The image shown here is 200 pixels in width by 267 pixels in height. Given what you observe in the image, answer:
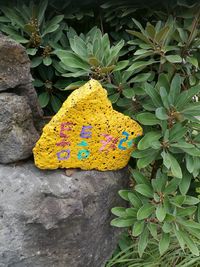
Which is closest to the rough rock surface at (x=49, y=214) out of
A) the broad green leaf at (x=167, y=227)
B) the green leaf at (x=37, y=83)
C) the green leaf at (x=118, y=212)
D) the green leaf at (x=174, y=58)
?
the green leaf at (x=118, y=212)

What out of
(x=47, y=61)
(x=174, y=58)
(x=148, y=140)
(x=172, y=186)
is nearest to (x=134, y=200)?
(x=172, y=186)

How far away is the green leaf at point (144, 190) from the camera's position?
187 cm

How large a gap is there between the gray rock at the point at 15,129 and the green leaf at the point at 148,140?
460mm

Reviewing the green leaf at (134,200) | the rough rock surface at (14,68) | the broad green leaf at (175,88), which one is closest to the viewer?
the rough rock surface at (14,68)

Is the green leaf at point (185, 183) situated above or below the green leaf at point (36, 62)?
below

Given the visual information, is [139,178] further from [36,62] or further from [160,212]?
[36,62]

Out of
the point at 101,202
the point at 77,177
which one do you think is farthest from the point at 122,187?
the point at 77,177

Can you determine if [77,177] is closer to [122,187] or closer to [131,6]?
[122,187]

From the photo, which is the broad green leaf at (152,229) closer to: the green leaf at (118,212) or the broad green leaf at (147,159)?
the green leaf at (118,212)

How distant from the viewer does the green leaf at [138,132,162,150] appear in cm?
179

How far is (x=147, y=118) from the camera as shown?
71.2 inches

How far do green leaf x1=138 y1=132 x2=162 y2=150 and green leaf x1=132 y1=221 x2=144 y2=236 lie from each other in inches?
13.8

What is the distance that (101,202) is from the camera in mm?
1951

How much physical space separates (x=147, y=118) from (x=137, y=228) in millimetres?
489
